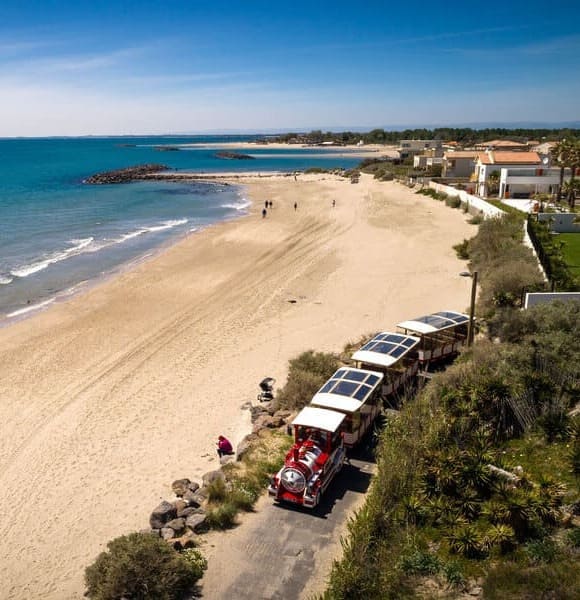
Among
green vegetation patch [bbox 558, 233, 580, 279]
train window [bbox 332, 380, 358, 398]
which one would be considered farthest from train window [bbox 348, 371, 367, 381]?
green vegetation patch [bbox 558, 233, 580, 279]

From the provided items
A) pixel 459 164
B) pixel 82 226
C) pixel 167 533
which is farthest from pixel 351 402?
pixel 459 164

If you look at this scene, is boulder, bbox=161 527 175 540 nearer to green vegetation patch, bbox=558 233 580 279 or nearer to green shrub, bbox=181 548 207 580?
green shrub, bbox=181 548 207 580

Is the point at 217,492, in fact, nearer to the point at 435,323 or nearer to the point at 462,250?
the point at 435,323

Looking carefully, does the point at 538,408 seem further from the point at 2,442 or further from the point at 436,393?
the point at 2,442

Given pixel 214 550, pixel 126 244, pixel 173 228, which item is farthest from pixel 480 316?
pixel 173 228

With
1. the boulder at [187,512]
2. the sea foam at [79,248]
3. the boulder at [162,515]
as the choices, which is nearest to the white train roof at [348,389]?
the boulder at [187,512]
